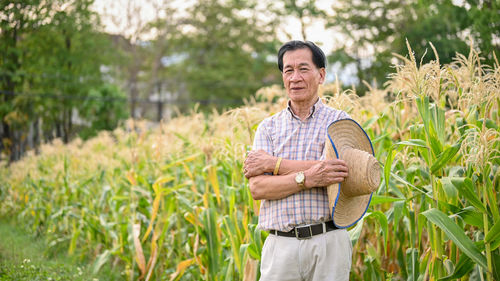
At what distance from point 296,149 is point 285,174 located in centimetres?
18

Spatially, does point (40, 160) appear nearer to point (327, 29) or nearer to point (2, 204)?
point (2, 204)

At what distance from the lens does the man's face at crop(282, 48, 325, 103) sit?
2539 mm

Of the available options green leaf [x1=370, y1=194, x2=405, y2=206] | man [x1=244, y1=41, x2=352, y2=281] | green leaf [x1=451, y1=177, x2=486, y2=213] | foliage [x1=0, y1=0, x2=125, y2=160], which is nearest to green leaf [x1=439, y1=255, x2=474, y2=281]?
green leaf [x1=451, y1=177, x2=486, y2=213]

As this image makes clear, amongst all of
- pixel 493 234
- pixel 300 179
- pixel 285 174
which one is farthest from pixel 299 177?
pixel 493 234

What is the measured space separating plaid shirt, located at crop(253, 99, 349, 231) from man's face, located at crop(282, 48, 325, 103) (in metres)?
0.10

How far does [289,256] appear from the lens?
95.5 inches

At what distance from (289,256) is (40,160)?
775cm

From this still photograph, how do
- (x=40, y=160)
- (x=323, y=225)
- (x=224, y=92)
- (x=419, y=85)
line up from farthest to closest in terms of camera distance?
1. (x=224, y=92)
2. (x=40, y=160)
3. (x=419, y=85)
4. (x=323, y=225)

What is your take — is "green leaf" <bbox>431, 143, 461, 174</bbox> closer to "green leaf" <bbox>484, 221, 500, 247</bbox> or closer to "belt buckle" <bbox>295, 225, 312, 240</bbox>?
"green leaf" <bbox>484, 221, 500, 247</bbox>

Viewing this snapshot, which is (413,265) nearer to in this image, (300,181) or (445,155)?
(445,155)

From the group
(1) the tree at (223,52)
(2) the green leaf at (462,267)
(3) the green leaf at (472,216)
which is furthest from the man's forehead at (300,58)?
(1) the tree at (223,52)

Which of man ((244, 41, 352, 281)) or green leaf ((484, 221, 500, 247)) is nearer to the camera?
man ((244, 41, 352, 281))

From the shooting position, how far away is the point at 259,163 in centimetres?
252

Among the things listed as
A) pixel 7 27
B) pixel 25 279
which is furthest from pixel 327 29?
pixel 25 279
